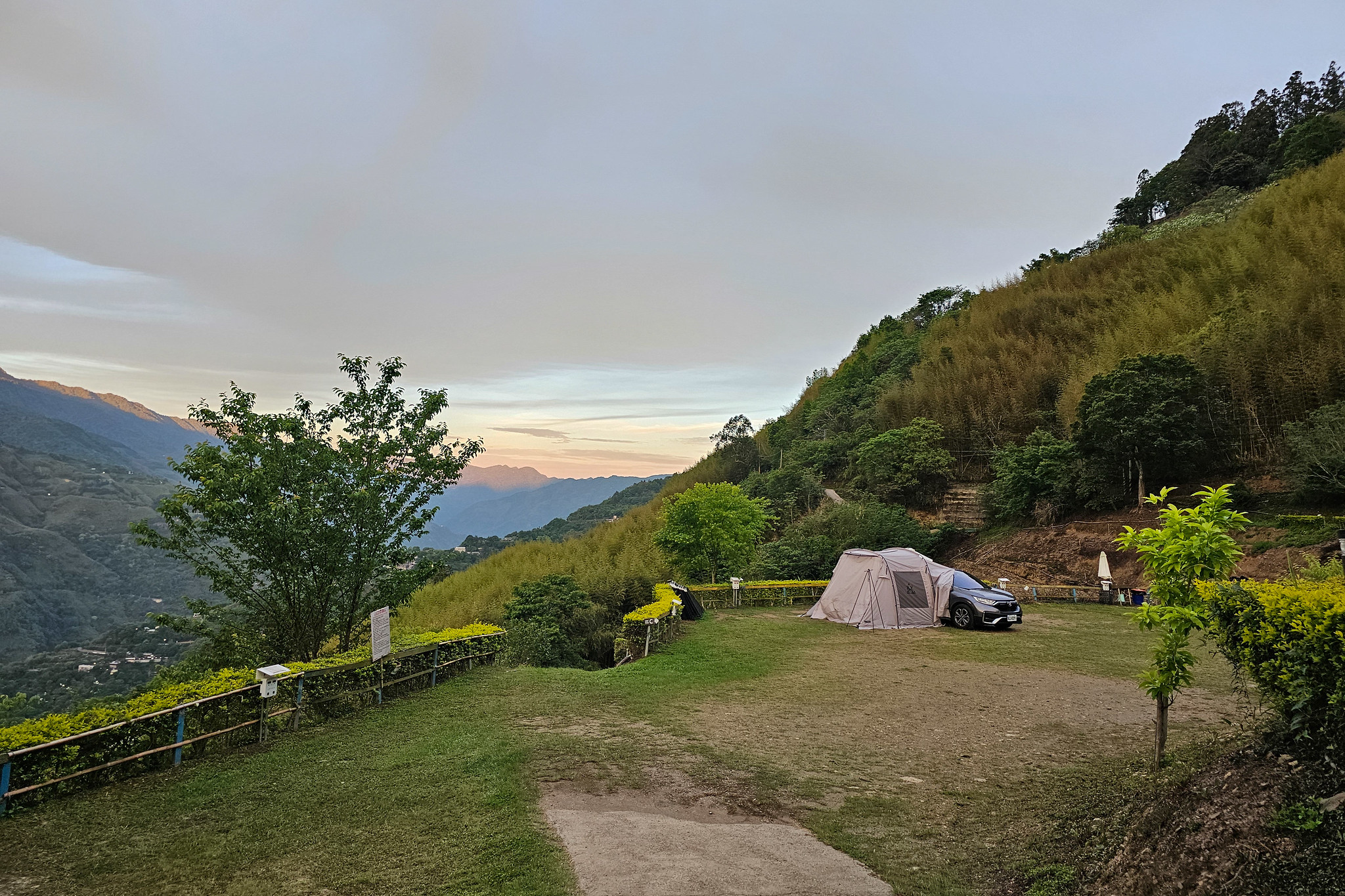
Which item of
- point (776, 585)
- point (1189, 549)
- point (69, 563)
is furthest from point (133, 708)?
point (69, 563)

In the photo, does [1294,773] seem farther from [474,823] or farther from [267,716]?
[267,716]

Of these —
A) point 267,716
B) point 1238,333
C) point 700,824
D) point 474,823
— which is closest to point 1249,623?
point 700,824

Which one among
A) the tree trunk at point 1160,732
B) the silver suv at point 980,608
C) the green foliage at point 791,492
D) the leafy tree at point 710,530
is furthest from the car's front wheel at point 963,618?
the green foliage at point 791,492

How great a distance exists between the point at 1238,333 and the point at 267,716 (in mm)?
26940

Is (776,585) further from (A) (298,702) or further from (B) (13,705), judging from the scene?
(B) (13,705)

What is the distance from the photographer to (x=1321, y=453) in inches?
632

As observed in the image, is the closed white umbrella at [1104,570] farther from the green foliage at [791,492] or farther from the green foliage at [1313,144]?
the green foliage at [1313,144]

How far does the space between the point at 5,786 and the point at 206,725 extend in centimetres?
191

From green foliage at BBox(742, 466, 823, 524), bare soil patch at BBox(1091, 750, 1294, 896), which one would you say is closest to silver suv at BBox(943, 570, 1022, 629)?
bare soil patch at BBox(1091, 750, 1294, 896)

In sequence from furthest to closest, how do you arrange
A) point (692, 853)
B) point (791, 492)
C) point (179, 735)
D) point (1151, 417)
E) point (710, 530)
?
point (791, 492), point (710, 530), point (1151, 417), point (179, 735), point (692, 853)

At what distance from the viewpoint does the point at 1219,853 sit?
2.87 meters

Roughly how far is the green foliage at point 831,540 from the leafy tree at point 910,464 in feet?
15.9

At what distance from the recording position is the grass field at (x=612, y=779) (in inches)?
163

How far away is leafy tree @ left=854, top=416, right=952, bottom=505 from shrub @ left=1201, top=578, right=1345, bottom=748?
2635 centimetres
